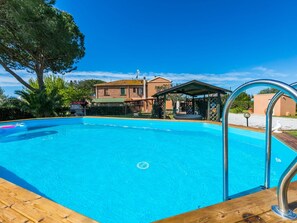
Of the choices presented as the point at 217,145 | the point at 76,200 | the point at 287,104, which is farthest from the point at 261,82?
the point at 287,104

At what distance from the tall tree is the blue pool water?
32.7 ft

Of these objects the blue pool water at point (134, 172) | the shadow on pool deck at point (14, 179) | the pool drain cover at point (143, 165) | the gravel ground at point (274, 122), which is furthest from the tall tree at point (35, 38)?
the gravel ground at point (274, 122)

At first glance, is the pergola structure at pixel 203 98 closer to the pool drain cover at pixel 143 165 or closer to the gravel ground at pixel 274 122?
the gravel ground at pixel 274 122

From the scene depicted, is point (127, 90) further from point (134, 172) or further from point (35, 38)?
point (134, 172)

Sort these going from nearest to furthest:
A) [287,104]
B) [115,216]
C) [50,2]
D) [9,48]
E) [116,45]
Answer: [115,216]
[50,2]
[9,48]
[287,104]
[116,45]

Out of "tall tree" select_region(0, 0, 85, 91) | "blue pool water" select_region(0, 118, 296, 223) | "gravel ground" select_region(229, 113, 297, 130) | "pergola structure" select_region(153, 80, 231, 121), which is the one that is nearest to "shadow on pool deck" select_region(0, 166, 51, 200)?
"blue pool water" select_region(0, 118, 296, 223)

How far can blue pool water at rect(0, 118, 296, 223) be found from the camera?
382 centimetres

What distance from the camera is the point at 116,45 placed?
29609 mm

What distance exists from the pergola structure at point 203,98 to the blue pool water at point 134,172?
5501mm

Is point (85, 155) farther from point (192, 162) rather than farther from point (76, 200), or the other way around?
point (192, 162)

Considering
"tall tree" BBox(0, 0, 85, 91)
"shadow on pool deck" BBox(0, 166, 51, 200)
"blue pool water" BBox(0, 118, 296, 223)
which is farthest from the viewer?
"tall tree" BBox(0, 0, 85, 91)

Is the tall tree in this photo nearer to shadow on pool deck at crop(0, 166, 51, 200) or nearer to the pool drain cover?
shadow on pool deck at crop(0, 166, 51, 200)

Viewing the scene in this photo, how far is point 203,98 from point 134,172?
13570mm

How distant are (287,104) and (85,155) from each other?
27.3m
